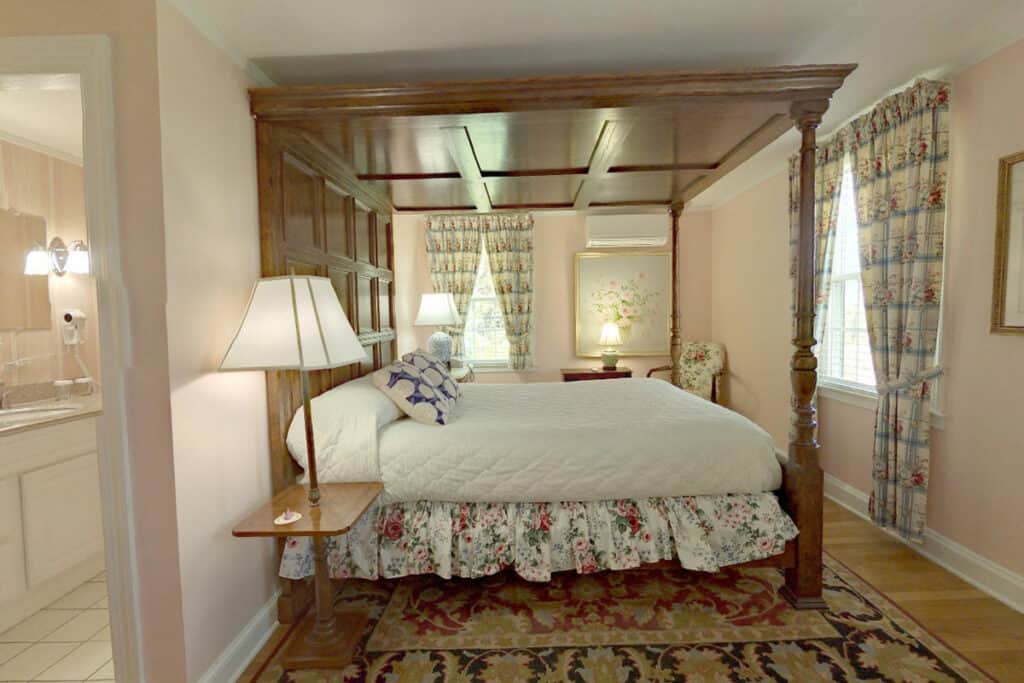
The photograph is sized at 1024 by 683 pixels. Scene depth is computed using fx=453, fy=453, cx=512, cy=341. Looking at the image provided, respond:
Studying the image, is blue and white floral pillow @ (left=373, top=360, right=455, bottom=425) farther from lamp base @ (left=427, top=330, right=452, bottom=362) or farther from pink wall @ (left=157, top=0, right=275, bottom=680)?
lamp base @ (left=427, top=330, right=452, bottom=362)

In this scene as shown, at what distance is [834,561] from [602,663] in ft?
4.95

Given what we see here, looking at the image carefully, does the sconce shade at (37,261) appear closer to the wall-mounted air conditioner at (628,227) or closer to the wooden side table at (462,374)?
the wooden side table at (462,374)

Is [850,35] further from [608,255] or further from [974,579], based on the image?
[608,255]

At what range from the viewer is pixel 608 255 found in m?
4.89

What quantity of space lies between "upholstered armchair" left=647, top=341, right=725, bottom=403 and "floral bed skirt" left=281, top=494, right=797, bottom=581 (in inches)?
105

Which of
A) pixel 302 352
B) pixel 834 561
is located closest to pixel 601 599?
pixel 834 561

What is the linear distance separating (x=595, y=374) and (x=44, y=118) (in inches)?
166

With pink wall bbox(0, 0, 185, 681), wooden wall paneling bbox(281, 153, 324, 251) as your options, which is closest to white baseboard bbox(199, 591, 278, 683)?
pink wall bbox(0, 0, 185, 681)

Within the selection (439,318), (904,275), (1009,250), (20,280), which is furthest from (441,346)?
(1009,250)

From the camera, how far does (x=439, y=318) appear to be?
426cm

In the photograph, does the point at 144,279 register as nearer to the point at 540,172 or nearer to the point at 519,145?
the point at 519,145

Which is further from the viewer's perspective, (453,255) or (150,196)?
(453,255)

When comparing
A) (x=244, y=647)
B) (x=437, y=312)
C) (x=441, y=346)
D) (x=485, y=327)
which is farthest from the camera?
(x=485, y=327)

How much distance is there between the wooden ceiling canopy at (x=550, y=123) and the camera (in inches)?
74.3
